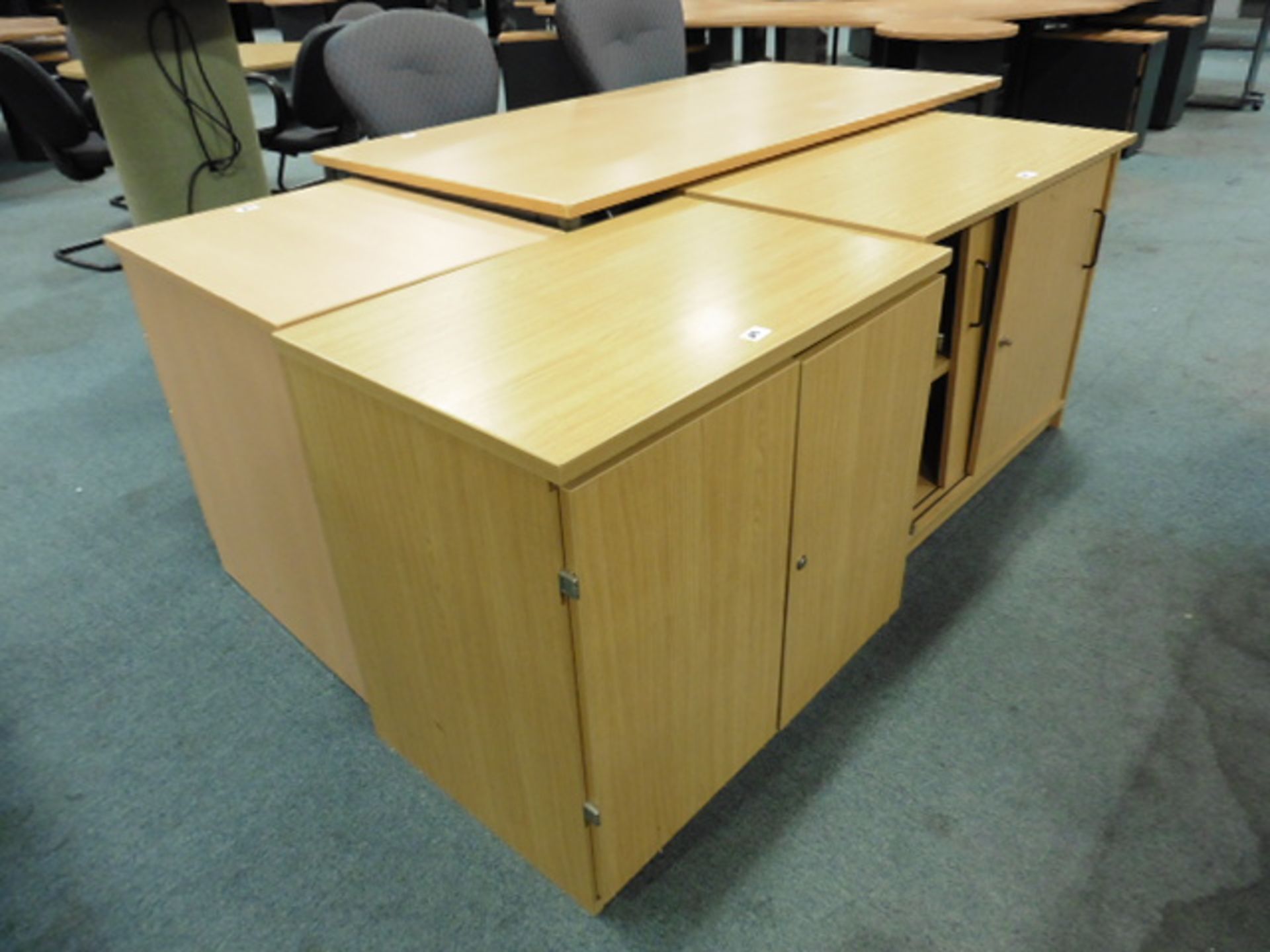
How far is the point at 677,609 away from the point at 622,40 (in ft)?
7.31

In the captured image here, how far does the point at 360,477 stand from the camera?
116cm

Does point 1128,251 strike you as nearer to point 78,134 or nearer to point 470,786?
point 470,786

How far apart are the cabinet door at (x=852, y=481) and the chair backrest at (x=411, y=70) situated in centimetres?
154

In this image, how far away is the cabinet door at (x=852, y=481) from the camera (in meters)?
1.22

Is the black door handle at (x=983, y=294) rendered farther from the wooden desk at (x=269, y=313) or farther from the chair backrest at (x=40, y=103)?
the chair backrest at (x=40, y=103)

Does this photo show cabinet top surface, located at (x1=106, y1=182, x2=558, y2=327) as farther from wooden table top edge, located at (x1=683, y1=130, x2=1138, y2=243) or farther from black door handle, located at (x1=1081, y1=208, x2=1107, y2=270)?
black door handle, located at (x1=1081, y1=208, x2=1107, y2=270)

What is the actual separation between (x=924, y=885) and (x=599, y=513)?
2.45 feet

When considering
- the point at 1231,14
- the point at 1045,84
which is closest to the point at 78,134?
the point at 1045,84

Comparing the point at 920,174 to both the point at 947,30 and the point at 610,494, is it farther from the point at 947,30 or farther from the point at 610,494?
the point at 947,30

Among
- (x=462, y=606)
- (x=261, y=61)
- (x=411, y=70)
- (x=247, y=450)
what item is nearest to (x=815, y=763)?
(x=462, y=606)

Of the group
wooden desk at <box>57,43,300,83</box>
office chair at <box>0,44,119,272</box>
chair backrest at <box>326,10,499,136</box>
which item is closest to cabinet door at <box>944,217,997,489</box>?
chair backrest at <box>326,10,499,136</box>

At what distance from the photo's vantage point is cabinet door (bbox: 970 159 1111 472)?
5.68ft

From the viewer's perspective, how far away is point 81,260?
3.65m

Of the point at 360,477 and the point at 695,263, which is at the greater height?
the point at 695,263
